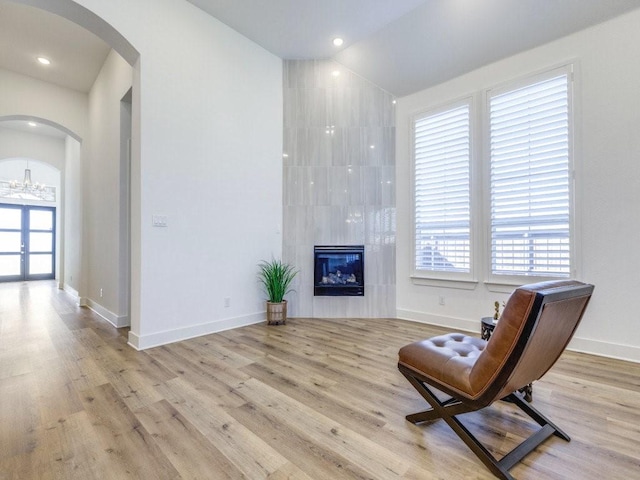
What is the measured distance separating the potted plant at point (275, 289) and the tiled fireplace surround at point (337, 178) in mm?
370

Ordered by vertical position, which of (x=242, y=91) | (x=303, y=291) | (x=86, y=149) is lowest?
(x=303, y=291)

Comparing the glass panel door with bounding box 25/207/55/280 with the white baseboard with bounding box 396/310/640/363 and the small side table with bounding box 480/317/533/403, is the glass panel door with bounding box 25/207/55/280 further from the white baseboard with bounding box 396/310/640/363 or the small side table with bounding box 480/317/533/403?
the small side table with bounding box 480/317/533/403

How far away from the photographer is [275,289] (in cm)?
411

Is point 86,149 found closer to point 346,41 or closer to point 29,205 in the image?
point 346,41

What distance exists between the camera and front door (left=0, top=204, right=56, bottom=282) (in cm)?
890

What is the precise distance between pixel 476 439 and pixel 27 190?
36.7ft

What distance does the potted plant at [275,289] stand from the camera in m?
4.09

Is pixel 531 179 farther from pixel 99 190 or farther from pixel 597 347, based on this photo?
pixel 99 190

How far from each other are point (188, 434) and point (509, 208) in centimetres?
386

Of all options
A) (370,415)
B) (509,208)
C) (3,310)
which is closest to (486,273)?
(509,208)

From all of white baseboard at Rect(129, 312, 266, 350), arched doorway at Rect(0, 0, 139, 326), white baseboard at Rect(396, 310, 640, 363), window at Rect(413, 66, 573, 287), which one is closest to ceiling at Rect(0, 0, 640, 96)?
window at Rect(413, 66, 573, 287)

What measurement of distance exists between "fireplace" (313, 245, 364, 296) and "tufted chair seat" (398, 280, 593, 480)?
8.61 ft

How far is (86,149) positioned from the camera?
5.50m

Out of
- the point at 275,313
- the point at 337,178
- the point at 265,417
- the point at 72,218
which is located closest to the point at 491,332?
the point at 265,417
